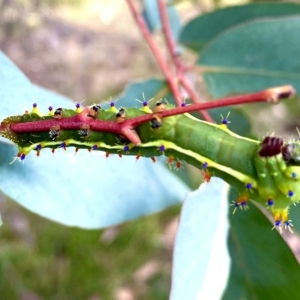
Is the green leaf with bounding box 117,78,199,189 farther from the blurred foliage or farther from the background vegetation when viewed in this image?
the blurred foliage

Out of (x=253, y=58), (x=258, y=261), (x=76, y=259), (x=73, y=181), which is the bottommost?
(x=258, y=261)

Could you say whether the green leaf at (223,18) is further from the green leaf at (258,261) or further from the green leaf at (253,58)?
the green leaf at (258,261)

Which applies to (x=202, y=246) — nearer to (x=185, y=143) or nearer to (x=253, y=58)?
(x=185, y=143)

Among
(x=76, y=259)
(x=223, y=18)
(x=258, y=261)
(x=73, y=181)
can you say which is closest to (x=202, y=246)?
(x=258, y=261)

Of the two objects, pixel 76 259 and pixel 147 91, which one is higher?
pixel 76 259

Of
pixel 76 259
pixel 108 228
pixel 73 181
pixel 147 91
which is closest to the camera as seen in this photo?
pixel 73 181

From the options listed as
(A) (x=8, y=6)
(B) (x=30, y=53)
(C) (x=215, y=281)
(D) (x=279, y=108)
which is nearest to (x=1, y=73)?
(C) (x=215, y=281)

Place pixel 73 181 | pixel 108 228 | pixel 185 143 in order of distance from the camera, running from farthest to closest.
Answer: pixel 108 228
pixel 73 181
pixel 185 143
